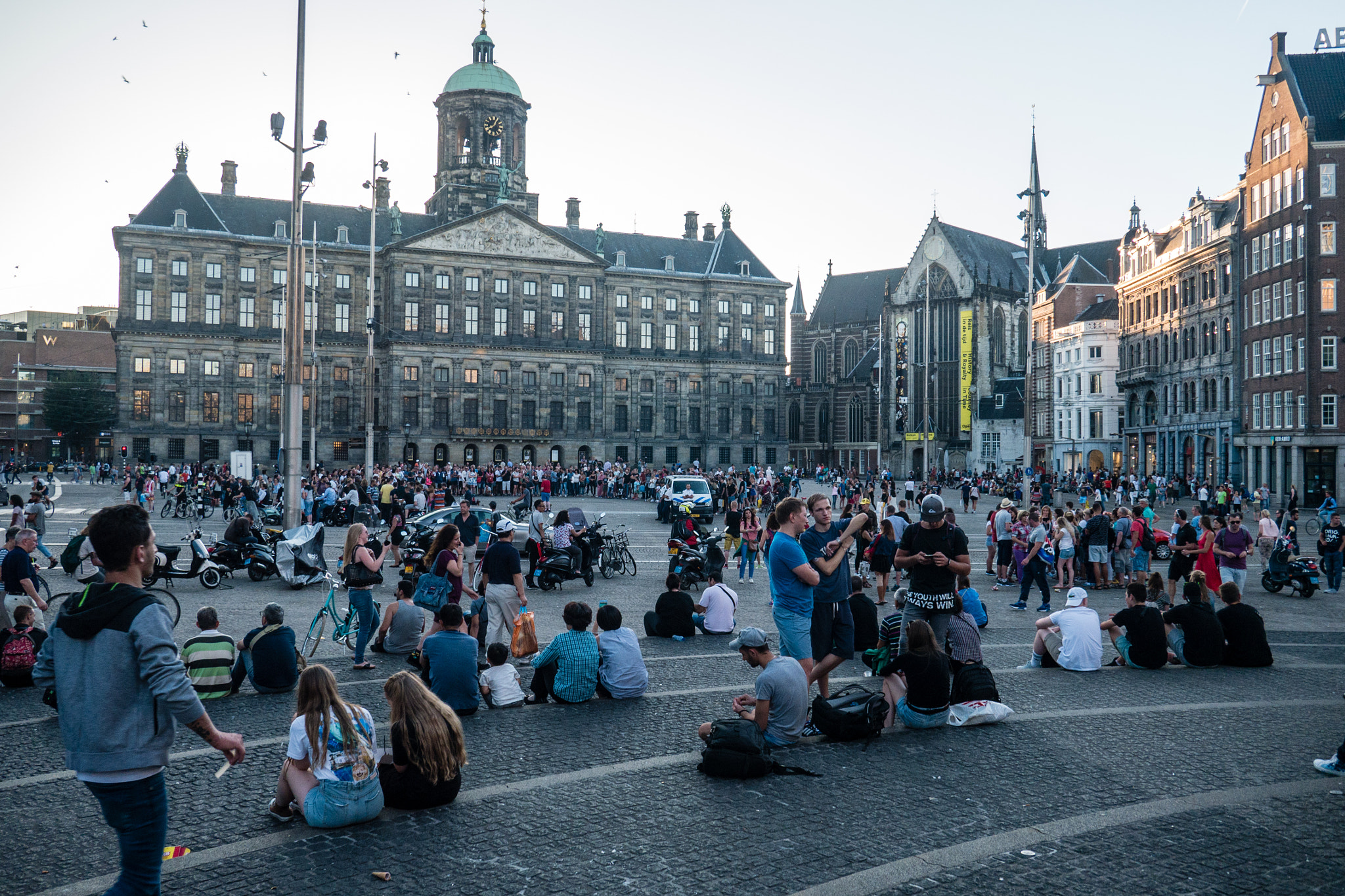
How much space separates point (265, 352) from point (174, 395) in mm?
6686

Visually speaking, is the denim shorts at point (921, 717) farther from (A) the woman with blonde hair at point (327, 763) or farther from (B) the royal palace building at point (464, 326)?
(B) the royal palace building at point (464, 326)

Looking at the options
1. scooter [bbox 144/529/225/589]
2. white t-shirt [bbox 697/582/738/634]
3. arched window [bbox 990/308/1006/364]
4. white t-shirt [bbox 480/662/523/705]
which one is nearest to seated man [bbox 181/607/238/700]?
white t-shirt [bbox 480/662/523/705]

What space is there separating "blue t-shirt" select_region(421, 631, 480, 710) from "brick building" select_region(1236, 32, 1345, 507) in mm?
44424

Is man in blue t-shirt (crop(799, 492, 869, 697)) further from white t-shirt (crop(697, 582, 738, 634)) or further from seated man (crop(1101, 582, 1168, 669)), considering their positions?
white t-shirt (crop(697, 582, 738, 634))

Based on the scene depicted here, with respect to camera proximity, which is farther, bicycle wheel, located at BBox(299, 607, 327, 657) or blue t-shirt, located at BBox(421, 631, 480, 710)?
bicycle wheel, located at BBox(299, 607, 327, 657)

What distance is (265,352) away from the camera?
7312 cm

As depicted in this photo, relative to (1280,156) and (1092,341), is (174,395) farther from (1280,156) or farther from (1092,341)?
(1280,156)

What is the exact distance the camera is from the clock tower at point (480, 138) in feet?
257

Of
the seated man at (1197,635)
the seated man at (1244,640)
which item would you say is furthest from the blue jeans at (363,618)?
the seated man at (1244,640)

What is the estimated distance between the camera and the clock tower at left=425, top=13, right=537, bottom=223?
7838cm

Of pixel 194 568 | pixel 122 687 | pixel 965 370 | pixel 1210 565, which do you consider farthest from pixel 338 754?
pixel 965 370

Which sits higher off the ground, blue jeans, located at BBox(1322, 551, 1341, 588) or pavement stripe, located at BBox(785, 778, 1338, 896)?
blue jeans, located at BBox(1322, 551, 1341, 588)

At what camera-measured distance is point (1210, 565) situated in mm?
16062

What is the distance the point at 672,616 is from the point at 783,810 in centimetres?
679
